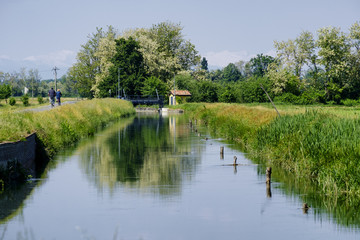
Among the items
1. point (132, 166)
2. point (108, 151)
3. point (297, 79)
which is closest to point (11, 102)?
point (297, 79)

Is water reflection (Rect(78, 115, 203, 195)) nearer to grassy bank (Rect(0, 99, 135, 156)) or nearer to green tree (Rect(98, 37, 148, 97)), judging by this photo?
grassy bank (Rect(0, 99, 135, 156))

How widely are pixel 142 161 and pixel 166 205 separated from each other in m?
11.0

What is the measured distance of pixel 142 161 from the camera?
28688 mm

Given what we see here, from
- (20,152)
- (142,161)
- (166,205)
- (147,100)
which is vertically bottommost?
(166,205)

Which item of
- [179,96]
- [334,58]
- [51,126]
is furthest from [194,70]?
[51,126]

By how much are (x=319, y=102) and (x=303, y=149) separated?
69.2 m

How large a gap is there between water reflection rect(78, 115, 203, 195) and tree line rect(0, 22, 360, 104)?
171 ft

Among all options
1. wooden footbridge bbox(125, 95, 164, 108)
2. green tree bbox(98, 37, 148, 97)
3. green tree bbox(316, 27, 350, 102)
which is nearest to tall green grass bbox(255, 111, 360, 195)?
green tree bbox(316, 27, 350, 102)

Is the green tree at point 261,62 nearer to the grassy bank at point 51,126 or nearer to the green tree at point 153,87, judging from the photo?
the green tree at point 153,87

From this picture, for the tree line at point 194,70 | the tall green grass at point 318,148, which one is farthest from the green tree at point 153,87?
the tall green grass at point 318,148

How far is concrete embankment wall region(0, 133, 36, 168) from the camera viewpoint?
18.9 meters

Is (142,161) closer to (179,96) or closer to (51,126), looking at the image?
(51,126)

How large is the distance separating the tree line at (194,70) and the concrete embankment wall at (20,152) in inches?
2674

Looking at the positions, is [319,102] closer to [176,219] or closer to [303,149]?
[303,149]
